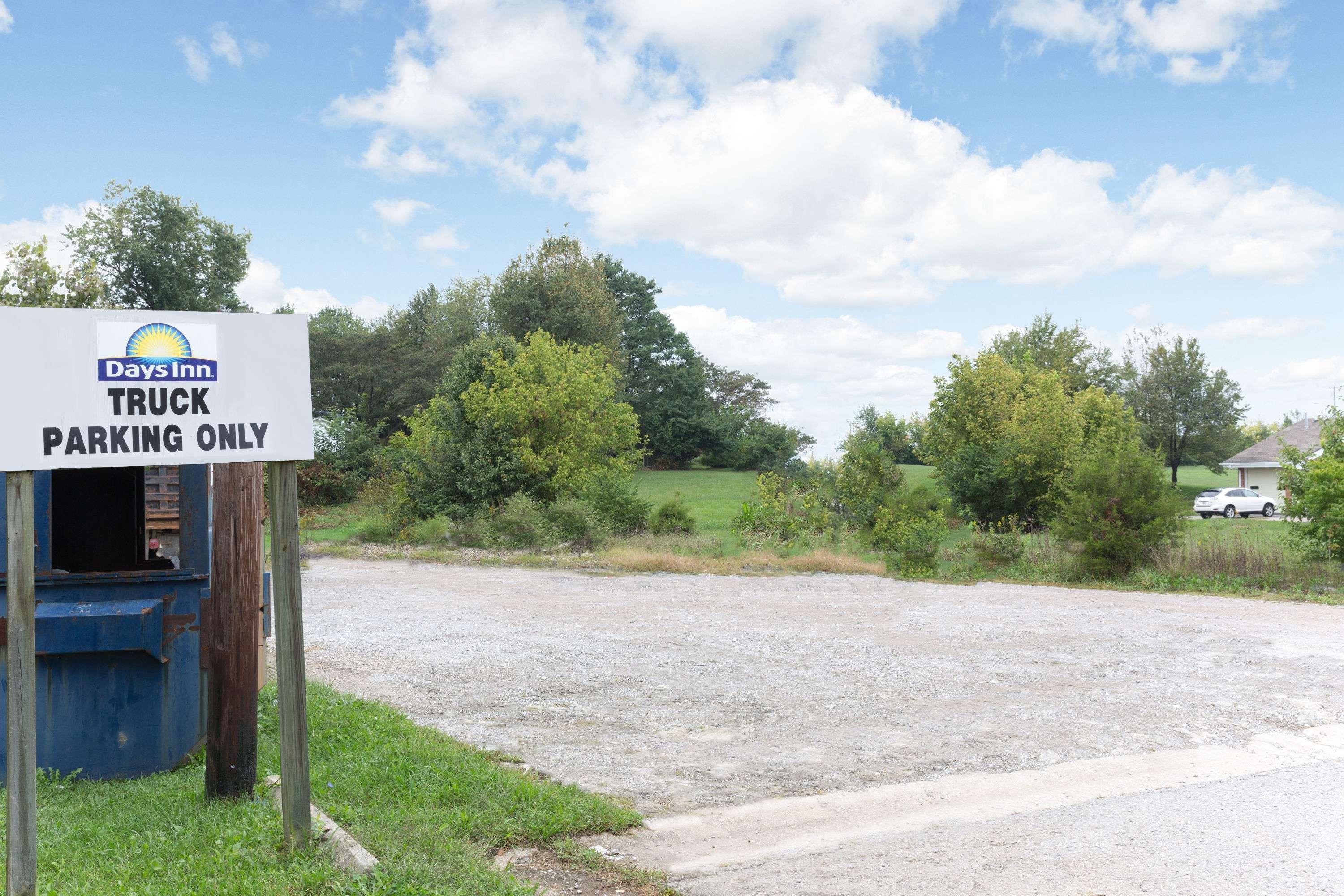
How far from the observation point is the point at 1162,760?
6273 millimetres

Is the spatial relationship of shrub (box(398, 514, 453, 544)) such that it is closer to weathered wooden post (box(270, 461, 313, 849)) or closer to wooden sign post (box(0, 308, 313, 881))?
wooden sign post (box(0, 308, 313, 881))

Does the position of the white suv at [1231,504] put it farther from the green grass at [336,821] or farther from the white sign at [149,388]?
the white sign at [149,388]

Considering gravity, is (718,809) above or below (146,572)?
below

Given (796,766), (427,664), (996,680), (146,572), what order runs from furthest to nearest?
(427,664), (996,680), (796,766), (146,572)

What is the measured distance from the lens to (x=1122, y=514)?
17312 millimetres

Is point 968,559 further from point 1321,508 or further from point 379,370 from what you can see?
point 379,370

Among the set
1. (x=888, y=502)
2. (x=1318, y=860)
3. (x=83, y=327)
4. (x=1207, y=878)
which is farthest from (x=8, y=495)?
(x=888, y=502)

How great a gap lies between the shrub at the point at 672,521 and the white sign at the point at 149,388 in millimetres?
20195

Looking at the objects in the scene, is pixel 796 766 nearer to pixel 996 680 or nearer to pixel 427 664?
pixel 996 680

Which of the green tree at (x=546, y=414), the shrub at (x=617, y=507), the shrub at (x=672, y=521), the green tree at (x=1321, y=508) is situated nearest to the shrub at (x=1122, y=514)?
the green tree at (x=1321, y=508)

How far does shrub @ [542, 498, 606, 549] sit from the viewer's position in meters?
24.0

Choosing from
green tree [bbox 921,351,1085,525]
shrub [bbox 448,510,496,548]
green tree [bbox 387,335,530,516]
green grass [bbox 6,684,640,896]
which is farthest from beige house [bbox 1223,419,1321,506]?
green grass [bbox 6,684,640,896]

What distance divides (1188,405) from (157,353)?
66629 mm

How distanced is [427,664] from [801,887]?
618 cm
